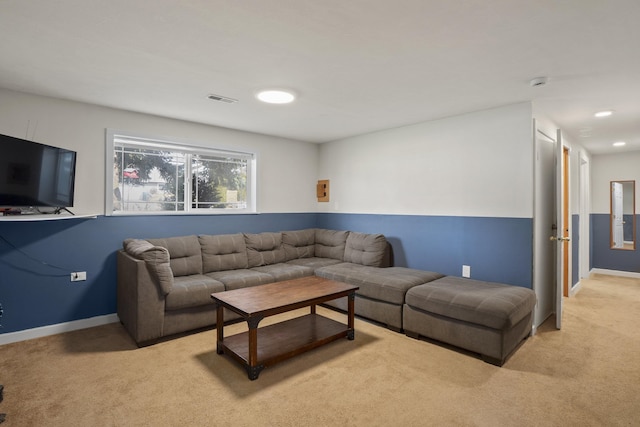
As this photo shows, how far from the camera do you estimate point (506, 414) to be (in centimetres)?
202

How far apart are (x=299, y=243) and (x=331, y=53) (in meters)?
3.15

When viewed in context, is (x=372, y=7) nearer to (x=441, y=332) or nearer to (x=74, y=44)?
(x=74, y=44)

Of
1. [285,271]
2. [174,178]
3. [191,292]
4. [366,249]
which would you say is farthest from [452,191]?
[174,178]

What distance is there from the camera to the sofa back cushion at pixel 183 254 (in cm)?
370

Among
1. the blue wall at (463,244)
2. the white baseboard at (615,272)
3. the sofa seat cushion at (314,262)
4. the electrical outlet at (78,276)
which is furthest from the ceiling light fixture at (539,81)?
the white baseboard at (615,272)

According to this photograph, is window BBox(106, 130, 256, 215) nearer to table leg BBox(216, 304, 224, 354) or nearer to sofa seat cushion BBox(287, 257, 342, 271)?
sofa seat cushion BBox(287, 257, 342, 271)

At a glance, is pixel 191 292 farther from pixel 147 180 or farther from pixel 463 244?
pixel 463 244

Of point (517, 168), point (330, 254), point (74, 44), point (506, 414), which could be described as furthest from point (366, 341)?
point (74, 44)

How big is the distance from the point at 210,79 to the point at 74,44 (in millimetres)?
934

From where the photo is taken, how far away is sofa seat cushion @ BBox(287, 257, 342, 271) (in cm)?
448

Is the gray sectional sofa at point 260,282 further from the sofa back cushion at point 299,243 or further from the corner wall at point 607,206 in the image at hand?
the corner wall at point 607,206

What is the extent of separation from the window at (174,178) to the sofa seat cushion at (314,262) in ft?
3.39

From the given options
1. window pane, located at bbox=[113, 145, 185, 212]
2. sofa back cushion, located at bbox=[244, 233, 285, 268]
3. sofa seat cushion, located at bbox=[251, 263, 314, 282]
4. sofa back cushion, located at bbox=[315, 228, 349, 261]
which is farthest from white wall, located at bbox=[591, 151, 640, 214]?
window pane, located at bbox=[113, 145, 185, 212]

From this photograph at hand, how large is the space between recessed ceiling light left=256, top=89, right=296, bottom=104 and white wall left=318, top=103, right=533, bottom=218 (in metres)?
1.83
